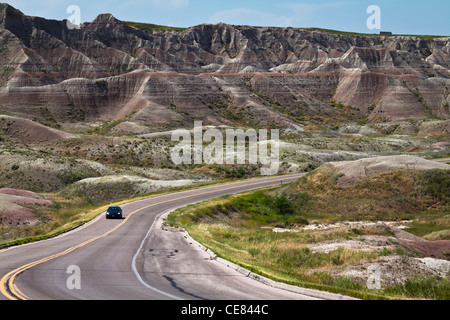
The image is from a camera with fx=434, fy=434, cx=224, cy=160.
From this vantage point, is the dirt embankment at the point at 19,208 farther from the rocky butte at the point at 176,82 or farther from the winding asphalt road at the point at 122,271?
the rocky butte at the point at 176,82

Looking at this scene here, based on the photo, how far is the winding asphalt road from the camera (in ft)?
41.8

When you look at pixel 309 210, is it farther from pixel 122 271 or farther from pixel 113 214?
pixel 122 271

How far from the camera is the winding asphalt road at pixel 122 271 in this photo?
12742mm

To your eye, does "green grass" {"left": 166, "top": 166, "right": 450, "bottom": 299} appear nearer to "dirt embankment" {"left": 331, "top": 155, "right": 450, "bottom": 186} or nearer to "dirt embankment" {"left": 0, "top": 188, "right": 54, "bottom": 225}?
"dirt embankment" {"left": 331, "top": 155, "right": 450, "bottom": 186}

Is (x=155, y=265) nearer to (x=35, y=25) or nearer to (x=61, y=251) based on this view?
(x=61, y=251)

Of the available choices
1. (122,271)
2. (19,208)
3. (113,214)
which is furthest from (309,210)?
(122,271)

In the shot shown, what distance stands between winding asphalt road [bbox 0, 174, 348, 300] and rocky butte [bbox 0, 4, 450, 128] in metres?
101

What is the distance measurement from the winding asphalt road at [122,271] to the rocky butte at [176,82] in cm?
10131

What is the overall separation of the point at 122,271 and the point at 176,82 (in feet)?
439

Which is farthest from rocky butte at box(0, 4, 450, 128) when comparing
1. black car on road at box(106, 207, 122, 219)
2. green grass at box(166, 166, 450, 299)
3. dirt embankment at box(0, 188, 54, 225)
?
black car on road at box(106, 207, 122, 219)

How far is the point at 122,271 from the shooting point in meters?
16.3
